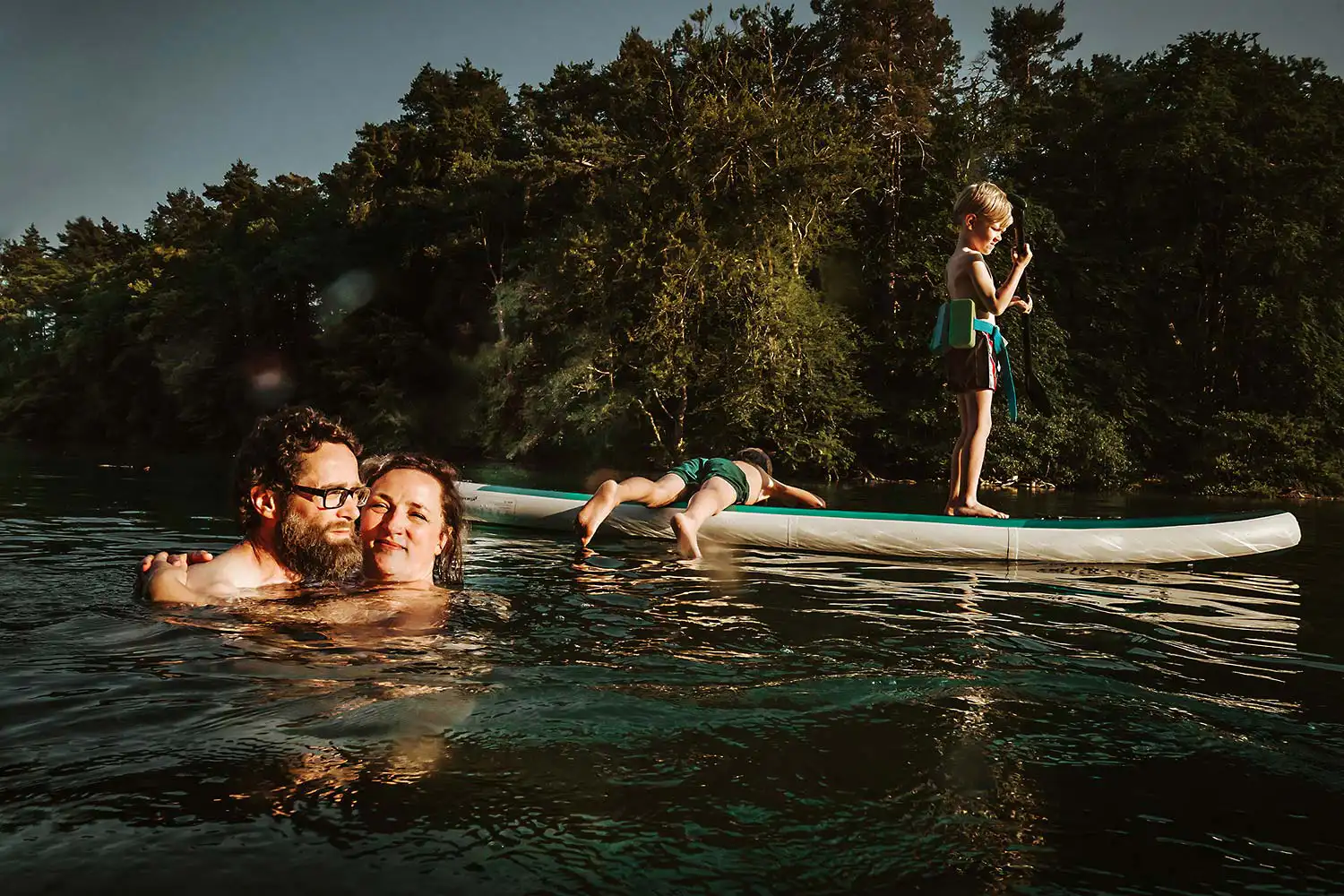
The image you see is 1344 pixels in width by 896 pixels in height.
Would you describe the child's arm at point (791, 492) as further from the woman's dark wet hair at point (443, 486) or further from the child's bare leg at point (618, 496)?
the woman's dark wet hair at point (443, 486)

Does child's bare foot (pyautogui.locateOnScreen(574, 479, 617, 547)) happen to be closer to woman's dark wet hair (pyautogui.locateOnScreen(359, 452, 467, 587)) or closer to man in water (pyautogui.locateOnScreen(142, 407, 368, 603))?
woman's dark wet hair (pyautogui.locateOnScreen(359, 452, 467, 587))

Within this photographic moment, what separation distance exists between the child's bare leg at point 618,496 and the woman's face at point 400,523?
A: 2157 mm

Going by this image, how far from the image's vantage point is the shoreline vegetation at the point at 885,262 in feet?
59.5

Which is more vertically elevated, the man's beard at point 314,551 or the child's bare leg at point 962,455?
the child's bare leg at point 962,455

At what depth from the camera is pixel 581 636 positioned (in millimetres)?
3494

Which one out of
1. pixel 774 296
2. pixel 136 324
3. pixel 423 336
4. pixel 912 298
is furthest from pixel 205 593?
pixel 136 324

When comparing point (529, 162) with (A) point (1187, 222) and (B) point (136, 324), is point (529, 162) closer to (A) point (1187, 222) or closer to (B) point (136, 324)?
(A) point (1187, 222)

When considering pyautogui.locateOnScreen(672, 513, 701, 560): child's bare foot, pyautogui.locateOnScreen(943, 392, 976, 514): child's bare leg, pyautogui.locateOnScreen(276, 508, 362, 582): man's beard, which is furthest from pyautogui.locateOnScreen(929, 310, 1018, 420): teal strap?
pyautogui.locateOnScreen(276, 508, 362, 582): man's beard

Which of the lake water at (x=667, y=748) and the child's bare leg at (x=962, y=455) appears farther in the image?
the child's bare leg at (x=962, y=455)

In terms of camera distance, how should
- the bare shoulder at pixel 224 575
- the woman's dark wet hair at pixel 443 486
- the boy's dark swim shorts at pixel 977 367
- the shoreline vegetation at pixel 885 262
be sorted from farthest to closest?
the shoreline vegetation at pixel 885 262 < the boy's dark swim shorts at pixel 977 367 < the woman's dark wet hair at pixel 443 486 < the bare shoulder at pixel 224 575

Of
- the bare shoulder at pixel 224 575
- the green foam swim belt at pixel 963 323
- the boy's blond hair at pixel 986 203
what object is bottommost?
the bare shoulder at pixel 224 575

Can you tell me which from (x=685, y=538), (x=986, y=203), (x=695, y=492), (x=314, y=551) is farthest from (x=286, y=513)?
(x=986, y=203)

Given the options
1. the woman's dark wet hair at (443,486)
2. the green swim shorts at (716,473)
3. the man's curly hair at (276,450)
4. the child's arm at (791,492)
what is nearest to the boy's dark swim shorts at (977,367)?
the child's arm at (791,492)

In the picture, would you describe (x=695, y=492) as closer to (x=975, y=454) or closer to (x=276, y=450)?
(x=975, y=454)
